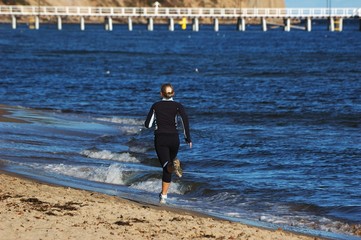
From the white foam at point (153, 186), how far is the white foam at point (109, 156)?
9.28ft

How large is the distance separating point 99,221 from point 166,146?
2259 millimetres

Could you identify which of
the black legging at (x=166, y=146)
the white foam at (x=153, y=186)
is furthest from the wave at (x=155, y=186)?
the black legging at (x=166, y=146)

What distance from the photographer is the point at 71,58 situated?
2591 inches

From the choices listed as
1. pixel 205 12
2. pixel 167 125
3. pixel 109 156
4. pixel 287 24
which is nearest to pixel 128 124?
pixel 109 156

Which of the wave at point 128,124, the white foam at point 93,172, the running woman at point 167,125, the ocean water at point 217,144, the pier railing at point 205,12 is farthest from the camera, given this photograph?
the pier railing at point 205,12

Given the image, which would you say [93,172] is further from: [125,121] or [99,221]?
[125,121]

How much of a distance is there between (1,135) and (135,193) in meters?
6.63

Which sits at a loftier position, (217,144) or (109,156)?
(109,156)

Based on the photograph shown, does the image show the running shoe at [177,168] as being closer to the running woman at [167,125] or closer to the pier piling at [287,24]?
the running woman at [167,125]

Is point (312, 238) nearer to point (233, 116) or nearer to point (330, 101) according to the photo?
point (233, 116)

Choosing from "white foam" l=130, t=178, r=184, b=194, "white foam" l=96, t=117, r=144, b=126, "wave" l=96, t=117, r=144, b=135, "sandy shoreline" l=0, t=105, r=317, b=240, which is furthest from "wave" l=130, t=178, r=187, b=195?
"white foam" l=96, t=117, r=144, b=126

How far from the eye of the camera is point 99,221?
33.2 feet

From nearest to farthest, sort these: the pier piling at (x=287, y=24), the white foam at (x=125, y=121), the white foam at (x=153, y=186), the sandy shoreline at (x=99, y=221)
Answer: the sandy shoreline at (x=99, y=221)
the white foam at (x=153, y=186)
the white foam at (x=125, y=121)
the pier piling at (x=287, y=24)

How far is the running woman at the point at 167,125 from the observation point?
1190 centimetres
